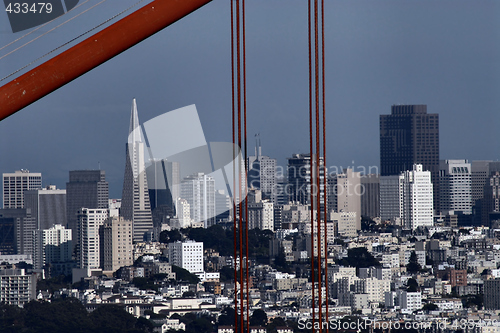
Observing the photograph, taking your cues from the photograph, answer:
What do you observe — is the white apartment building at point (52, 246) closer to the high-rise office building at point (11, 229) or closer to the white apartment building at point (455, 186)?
the high-rise office building at point (11, 229)

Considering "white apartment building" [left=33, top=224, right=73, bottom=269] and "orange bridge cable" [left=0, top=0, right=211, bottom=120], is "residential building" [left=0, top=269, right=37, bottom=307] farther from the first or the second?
"orange bridge cable" [left=0, top=0, right=211, bottom=120]

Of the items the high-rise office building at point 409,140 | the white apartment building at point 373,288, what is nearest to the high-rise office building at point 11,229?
the white apartment building at point 373,288

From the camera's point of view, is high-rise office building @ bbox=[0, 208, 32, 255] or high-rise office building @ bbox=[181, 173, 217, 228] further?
high-rise office building @ bbox=[0, 208, 32, 255]

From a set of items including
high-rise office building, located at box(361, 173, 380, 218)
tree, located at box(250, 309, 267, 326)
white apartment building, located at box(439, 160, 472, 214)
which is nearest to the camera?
tree, located at box(250, 309, 267, 326)

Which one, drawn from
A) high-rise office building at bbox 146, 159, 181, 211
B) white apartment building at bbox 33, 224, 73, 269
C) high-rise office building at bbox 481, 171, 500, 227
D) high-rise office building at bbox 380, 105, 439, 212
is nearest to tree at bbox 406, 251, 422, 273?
high-rise office building at bbox 481, 171, 500, 227

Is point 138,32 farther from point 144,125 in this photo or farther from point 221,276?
point 221,276

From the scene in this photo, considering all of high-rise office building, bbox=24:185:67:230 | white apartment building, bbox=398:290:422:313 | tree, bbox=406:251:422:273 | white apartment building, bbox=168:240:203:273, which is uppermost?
high-rise office building, bbox=24:185:67:230

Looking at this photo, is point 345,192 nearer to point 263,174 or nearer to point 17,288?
point 263,174

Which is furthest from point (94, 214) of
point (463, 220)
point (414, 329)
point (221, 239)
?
point (463, 220)
